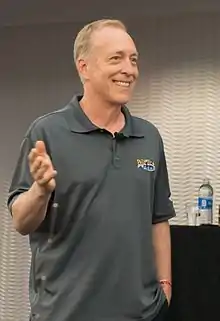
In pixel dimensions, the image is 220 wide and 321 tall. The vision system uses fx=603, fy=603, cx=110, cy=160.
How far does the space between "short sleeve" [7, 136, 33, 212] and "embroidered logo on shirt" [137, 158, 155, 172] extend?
0.28 meters

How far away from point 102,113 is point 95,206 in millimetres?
267

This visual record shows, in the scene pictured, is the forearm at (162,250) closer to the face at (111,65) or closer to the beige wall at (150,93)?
the face at (111,65)

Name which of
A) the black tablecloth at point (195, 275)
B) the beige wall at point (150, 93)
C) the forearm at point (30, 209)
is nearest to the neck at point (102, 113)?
the forearm at point (30, 209)

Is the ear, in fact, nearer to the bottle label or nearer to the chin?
the chin

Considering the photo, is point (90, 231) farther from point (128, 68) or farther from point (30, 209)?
point (128, 68)

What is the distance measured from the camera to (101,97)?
1583 mm

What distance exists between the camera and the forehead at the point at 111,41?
1.57 meters

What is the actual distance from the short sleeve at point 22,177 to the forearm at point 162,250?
1.31 feet

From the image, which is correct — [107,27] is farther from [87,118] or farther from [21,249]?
[21,249]

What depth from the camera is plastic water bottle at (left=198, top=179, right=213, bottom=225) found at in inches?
109

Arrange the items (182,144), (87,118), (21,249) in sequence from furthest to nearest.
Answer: (21,249)
(182,144)
(87,118)

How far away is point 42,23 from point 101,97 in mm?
2177

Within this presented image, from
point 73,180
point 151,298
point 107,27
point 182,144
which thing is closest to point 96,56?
point 107,27

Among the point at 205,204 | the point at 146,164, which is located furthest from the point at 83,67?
the point at 205,204
